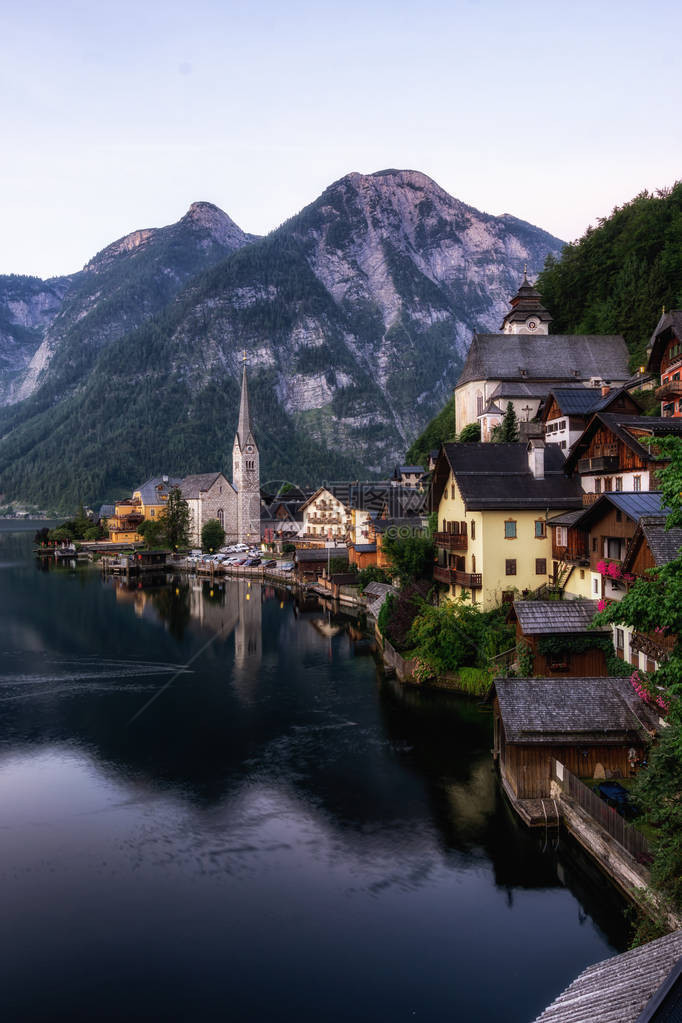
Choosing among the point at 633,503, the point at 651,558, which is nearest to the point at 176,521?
the point at 633,503

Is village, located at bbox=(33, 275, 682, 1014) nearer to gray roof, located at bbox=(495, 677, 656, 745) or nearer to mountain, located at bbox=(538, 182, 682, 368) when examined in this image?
gray roof, located at bbox=(495, 677, 656, 745)

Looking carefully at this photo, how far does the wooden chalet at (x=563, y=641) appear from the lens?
35000 millimetres

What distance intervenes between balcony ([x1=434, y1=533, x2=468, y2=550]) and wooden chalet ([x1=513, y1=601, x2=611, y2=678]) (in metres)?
11.9

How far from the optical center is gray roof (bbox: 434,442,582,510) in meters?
45.7

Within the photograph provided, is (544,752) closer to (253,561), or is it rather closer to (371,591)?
(371,591)

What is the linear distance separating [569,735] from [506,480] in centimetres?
2272

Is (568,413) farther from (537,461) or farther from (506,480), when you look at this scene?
(506,480)

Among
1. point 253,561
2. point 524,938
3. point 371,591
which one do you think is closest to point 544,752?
point 524,938

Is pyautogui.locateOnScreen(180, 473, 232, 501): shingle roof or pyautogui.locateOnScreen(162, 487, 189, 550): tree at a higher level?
pyautogui.locateOnScreen(180, 473, 232, 501): shingle roof

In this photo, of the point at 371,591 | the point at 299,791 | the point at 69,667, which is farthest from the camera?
the point at 371,591

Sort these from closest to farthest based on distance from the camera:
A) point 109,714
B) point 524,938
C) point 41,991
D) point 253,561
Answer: point 41,991 < point 524,938 < point 109,714 < point 253,561

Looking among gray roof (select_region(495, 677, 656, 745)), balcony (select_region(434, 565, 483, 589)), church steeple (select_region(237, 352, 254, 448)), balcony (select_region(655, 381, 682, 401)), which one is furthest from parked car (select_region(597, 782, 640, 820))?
church steeple (select_region(237, 352, 254, 448))

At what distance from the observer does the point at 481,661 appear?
43.5m

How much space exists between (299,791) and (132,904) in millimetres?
9192
